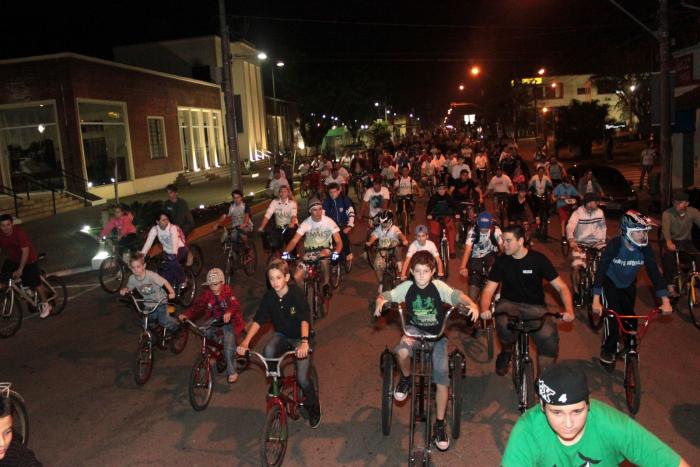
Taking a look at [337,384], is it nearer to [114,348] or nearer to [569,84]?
[114,348]

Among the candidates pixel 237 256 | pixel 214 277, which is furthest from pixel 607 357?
pixel 237 256

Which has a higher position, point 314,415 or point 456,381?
point 456,381

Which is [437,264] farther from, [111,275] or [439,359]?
[111,275]

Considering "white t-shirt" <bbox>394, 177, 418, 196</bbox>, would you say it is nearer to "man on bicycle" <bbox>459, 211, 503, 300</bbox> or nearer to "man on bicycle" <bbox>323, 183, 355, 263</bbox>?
"man on bicycle" <bbox>323, 183, 355, 263</bbox>

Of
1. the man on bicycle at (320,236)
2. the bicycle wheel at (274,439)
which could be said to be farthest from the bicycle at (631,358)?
the man on bicycle at (320,236)

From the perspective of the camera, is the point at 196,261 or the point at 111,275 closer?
the point at 111,275

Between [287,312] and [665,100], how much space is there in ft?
51.4

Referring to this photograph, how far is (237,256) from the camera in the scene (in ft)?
44.5

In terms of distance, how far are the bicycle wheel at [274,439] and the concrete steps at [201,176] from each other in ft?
109

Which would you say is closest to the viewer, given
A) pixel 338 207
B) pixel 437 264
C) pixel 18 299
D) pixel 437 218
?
Result: pixel 437 264

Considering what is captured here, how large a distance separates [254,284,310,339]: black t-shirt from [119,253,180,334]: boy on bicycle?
241cm

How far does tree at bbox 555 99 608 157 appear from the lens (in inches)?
1807

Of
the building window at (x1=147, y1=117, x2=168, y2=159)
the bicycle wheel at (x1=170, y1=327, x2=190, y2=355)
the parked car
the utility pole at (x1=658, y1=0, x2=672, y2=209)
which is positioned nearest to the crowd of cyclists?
the bicycle wheel at (x1=170, y1=327, x2=190, y2=355)

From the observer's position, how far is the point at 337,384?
7438 mm
